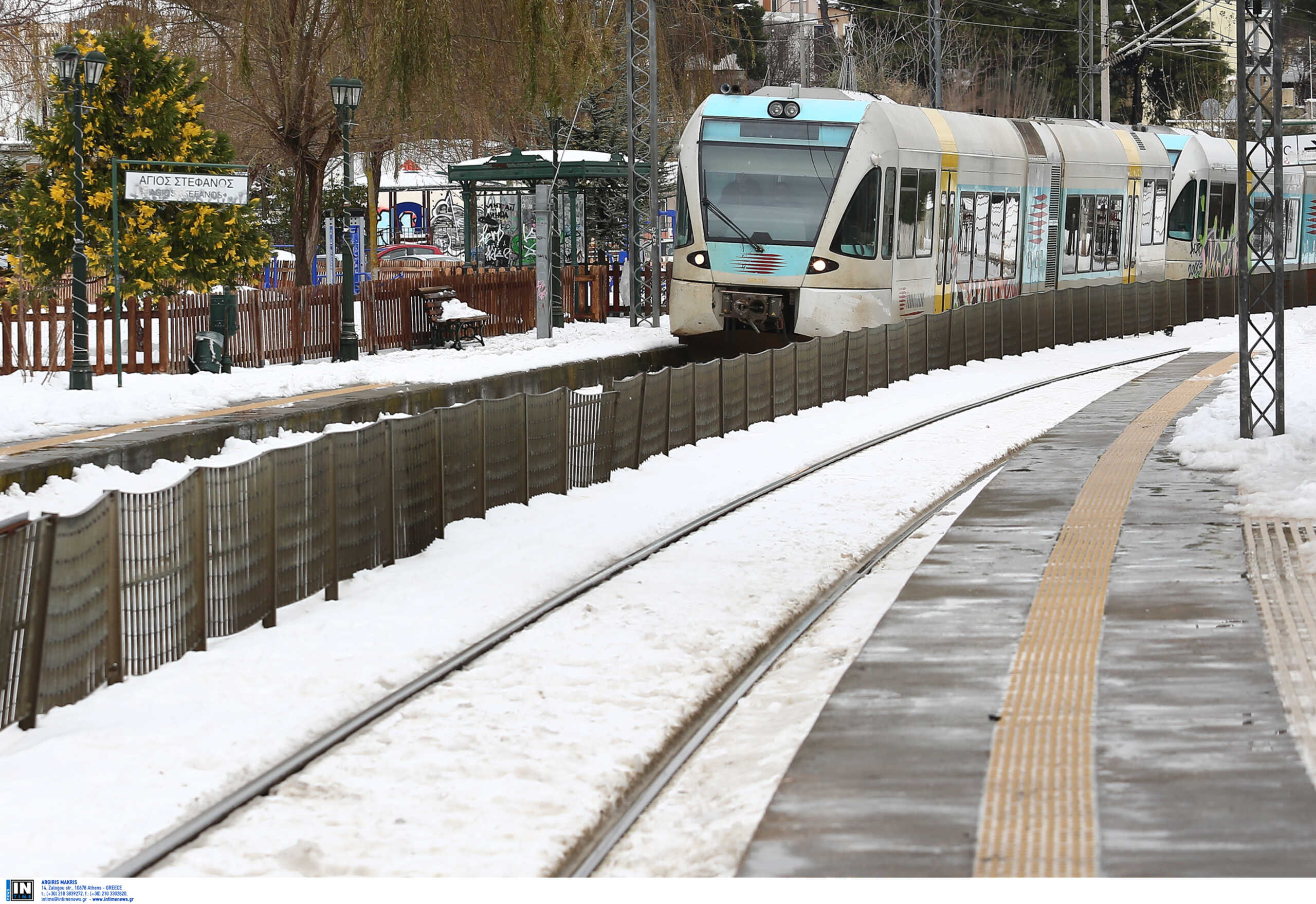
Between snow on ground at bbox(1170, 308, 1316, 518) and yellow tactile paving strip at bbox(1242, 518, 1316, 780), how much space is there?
683mm

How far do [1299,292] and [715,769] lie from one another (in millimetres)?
38462

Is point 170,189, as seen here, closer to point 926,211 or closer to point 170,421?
point 170,421

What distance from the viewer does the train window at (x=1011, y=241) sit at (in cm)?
3206

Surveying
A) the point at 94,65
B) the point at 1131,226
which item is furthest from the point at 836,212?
the point at 1131,226

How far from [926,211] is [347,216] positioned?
8.53m

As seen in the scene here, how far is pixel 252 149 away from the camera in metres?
37.2

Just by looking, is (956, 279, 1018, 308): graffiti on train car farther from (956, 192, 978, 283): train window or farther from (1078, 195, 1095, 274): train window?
(1078, 195, 1095, 274): train window

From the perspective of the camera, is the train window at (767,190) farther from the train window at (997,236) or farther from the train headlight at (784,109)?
the train window at (997,236)

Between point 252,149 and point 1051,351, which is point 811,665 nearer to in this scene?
point 1051,351

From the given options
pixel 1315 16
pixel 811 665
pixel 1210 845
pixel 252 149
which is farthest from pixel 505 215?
pixel 1210 845

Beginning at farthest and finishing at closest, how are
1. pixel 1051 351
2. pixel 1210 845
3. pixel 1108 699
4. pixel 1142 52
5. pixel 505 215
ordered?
pixel 1142 52 → pixel 505 215 → pixel 1051 351 → pixel 1108 699 → pixel 1210 845

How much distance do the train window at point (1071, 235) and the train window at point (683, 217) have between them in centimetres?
1035

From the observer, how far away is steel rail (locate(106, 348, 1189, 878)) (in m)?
6.95

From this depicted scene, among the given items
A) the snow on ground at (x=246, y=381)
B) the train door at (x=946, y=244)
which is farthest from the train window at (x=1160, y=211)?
the snow on ground at (x=246, y=381)
